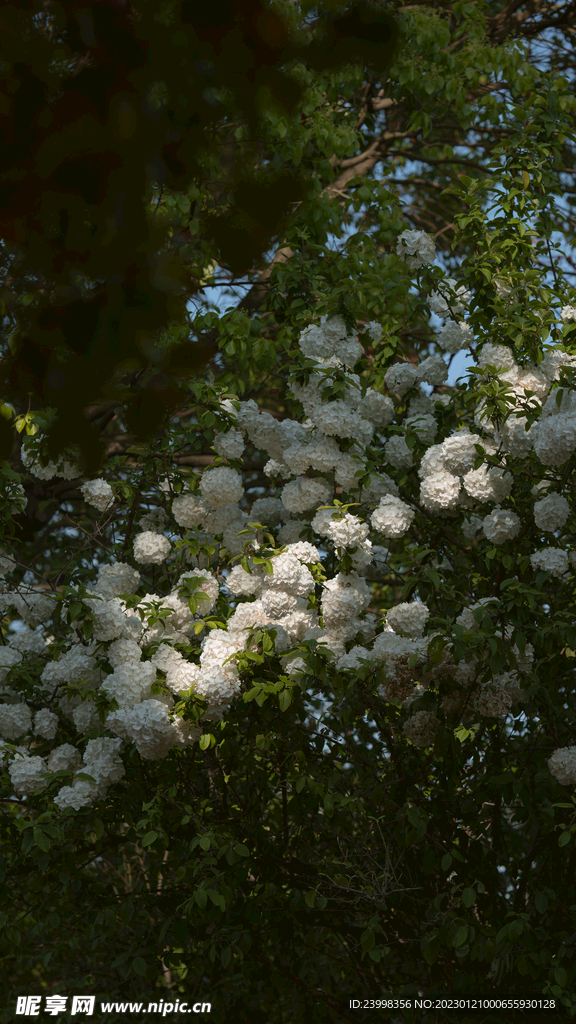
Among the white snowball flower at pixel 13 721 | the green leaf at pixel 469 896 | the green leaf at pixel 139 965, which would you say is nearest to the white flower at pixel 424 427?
the green leaf at pixel 469 896

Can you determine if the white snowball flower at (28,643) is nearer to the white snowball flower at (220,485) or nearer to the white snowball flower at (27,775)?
the white snowball flower at (27,775)

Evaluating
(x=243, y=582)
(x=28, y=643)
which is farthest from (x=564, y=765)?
(x=28, y=643)

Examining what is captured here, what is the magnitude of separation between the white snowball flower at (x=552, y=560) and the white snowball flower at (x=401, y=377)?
1.16 meters

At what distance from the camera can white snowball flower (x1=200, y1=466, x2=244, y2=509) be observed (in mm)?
3758

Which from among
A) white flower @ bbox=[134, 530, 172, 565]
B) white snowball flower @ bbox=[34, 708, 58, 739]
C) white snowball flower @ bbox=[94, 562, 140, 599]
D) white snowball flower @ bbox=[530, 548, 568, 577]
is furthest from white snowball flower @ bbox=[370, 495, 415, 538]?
white snowball flower @ bbox=[34, 708, 58, 739]

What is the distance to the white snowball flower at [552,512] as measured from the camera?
10.8 ft

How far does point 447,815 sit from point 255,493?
3.45 m

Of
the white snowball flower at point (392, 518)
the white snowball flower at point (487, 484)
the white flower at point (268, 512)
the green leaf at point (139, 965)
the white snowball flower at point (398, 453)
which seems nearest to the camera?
the white snowball flower at point (487, 484)

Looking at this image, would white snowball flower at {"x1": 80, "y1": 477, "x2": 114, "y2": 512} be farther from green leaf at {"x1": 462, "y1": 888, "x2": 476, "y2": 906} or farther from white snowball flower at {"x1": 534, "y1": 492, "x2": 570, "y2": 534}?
green leaf at {"x1": 462, "y1": 888, "x2": 476, "y2": 906}

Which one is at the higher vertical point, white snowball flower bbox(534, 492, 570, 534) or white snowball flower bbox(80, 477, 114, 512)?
white snowball flower bbox(80, 477, 114, 512)

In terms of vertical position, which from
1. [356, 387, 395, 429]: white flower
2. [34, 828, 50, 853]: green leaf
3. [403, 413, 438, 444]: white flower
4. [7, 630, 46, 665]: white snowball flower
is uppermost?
[356, 387, 395, 429]: white flower

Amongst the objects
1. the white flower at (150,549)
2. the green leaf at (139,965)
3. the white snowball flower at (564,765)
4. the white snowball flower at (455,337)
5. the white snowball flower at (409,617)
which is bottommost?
the green leaf at (139,965)

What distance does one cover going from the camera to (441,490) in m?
3.56

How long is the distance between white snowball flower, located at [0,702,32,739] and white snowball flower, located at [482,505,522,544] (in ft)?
7.04
